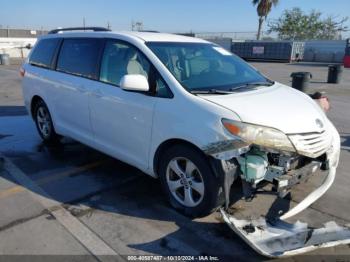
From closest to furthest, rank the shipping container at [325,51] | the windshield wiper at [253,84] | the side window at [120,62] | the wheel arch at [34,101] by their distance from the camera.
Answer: the windshield wiper at [253,84] < the side window at [120,62] < the wheel arch at [34,101] < the shipping container at [325,51]

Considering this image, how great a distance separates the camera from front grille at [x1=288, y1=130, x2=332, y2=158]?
3.06 metres

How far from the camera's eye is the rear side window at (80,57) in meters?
4.40

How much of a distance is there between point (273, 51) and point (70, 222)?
3198 cm

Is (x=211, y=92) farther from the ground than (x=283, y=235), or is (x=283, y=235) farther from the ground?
(x=211, y=92)

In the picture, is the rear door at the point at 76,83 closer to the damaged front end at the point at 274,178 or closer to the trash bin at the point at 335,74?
the damaged front end at the point at 274,178

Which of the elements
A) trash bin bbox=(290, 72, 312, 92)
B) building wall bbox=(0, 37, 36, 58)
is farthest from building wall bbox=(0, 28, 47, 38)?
trash bin bbox=(290, 72, 312, 92)

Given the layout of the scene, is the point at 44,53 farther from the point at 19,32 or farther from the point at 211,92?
the point at 19,32

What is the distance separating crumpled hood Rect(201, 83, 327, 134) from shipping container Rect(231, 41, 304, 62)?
30110 millimetres

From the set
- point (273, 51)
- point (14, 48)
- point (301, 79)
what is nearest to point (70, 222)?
point (301, 79)

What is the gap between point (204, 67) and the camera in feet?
13.2

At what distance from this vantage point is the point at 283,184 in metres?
3.04

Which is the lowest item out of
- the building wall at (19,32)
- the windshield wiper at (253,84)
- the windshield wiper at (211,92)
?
the windshield wiper at (211,92)

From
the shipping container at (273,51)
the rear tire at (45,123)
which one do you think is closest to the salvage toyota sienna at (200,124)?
the rear tire at (45,123)

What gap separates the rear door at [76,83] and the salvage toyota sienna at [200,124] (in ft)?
0.05
